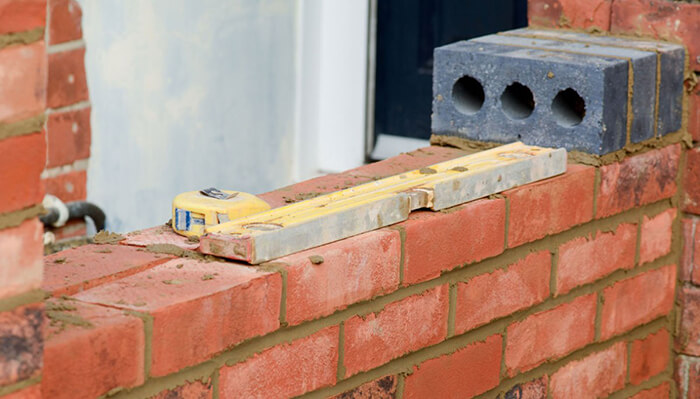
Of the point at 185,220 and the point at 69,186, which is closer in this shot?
the point at 185,220

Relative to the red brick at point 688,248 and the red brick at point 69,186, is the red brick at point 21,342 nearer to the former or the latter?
the red brick at point 688,248

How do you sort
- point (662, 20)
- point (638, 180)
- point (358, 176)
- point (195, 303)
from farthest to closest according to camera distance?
point (662, 20) < point (638, 180) < point (358, 176) < point (195, 303)

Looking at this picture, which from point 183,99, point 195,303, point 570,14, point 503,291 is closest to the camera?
point 195,303

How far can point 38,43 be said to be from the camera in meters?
1.54

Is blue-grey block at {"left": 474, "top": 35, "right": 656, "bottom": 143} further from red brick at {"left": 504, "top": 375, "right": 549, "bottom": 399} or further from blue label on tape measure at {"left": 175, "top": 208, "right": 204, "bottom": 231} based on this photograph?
blue label on tape measure at {"left": 175, "top": 208, "right": 204, "bottom": 231}

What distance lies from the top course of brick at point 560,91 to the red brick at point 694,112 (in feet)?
0.09

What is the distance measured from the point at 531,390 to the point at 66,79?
1.87 metres

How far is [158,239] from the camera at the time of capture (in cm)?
220

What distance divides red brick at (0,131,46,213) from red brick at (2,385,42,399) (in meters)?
0.23

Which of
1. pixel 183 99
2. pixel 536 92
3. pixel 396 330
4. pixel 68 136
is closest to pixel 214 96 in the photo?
pixel 183 99

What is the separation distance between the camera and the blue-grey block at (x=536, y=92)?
276 centimetres

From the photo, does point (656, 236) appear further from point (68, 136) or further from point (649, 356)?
point (68, 136)

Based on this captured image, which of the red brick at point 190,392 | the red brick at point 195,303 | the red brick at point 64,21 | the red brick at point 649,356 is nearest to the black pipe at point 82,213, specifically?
the red brick at point 64,21

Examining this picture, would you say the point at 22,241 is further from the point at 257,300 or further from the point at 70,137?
the point at 70,137
